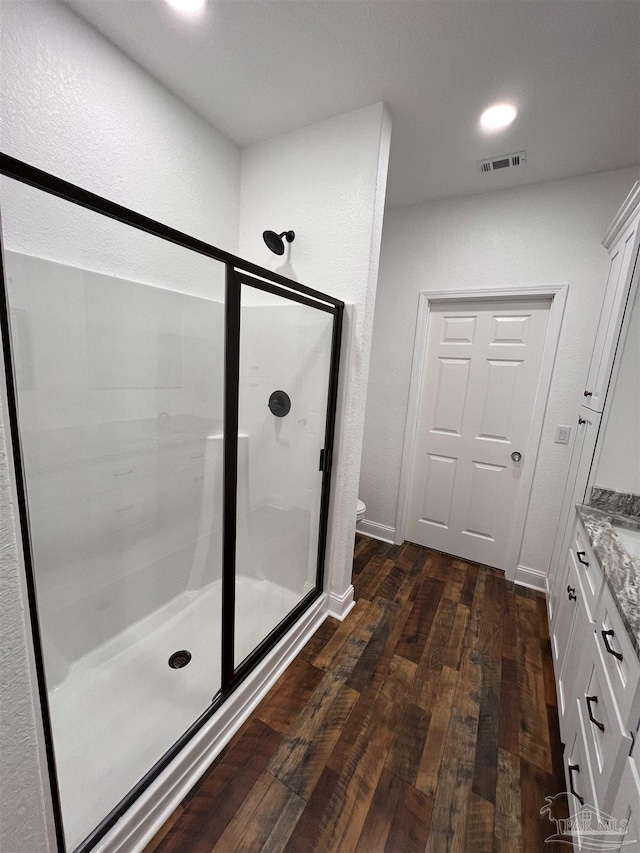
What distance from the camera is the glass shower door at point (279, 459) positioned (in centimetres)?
163

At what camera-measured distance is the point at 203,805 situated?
1136mm

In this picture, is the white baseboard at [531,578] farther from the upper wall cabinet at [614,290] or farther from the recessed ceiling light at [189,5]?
the recessed ceiling light at [189,5]

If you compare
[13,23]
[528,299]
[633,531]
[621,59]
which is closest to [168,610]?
[633,531]

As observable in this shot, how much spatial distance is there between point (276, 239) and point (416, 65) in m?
0.89

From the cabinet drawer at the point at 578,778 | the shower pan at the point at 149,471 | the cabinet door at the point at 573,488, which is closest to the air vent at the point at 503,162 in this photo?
the shower pan at the point at 149,471

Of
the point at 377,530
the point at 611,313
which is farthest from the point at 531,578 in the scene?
the point at 611,313

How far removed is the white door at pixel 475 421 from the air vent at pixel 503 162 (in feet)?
2.51

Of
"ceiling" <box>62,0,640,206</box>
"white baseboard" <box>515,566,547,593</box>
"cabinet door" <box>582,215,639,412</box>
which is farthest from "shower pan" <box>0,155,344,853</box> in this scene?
"white baseboard" <box>515,566,547,593</box>

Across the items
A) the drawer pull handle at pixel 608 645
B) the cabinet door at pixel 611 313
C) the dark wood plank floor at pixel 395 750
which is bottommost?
the dark wood plank floor at pixel 395 750

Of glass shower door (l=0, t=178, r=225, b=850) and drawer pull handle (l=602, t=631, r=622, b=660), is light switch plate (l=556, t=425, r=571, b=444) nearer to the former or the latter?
drawer pull handle (l=602, t=631, r=622, b=660)

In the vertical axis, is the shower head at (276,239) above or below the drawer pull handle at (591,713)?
above

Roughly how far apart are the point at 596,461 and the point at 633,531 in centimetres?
33

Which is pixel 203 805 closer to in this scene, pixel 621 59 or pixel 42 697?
pixel 42 697

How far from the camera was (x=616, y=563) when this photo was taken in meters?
1.17
